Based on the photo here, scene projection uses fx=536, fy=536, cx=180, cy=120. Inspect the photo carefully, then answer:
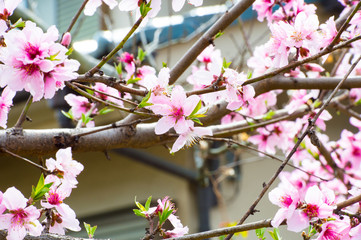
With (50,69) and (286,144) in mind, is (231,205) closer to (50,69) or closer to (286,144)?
(286,144)

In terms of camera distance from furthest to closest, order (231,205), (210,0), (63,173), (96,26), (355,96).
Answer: (96,26), (210,0), (231,205), (355,96), (63,173)

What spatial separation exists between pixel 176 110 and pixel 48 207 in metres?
0.44

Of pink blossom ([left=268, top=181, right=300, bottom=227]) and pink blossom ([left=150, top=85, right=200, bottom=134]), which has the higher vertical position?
pink blossom ([left=150, top=85, right=200, bottom=134])

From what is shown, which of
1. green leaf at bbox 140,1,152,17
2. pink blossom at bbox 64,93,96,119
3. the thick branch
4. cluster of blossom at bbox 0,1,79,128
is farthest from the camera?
pink blossom at bbox 64,93,96,119

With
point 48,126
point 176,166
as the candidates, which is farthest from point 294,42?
point 48,126

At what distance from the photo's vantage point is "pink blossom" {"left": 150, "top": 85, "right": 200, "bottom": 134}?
4.67 feet

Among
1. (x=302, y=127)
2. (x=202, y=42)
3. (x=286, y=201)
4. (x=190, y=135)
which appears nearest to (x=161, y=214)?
(x=190, y=135)

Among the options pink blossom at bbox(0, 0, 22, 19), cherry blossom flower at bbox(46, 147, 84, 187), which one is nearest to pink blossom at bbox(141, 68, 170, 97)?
cherry blossom flower at bbox(46, 147, 84, 187)

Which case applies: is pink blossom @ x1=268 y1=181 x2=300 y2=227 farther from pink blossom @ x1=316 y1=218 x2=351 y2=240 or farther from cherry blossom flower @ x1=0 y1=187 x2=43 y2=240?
cherry blossom flower @ x1=0 y1=187 x2=43 y2=240

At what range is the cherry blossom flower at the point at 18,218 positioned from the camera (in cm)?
136

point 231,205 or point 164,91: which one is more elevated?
point 231,205

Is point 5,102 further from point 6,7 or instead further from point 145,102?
point 145,102

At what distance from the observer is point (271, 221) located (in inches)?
53.6

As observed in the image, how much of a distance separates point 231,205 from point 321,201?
10.1 feet
